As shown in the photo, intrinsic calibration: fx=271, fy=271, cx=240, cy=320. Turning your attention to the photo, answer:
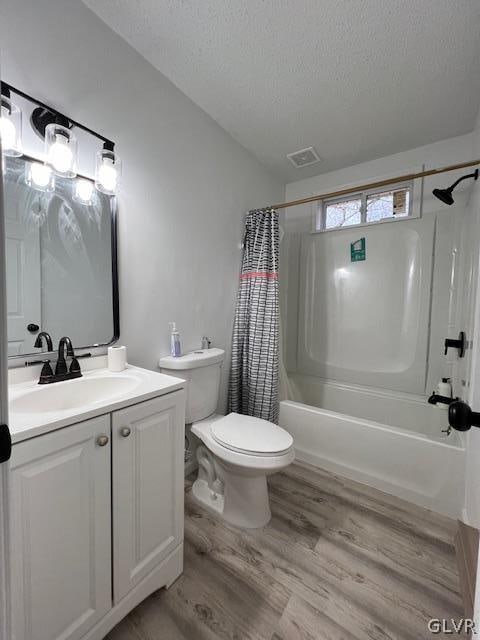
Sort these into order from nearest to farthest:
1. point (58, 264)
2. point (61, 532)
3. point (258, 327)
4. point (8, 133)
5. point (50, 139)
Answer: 1. point (61, 532)
2. point (8, 133)
3. point (50, 139)
4. point (58, 264)
5. point (258, 327)

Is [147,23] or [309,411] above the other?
[147,23]

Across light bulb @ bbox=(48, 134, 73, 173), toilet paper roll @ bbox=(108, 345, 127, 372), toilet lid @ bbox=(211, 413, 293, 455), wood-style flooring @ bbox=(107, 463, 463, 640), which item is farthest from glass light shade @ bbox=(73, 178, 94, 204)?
wood-style flooring @ bbox=(107, 463, 463, 640)

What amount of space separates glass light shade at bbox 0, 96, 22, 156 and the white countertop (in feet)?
2.74

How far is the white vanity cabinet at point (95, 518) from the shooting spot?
0.70 m

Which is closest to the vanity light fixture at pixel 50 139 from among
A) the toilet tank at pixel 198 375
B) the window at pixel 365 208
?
the toilet tank at pixel 198 375

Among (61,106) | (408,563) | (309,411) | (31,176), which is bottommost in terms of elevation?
(408,563)

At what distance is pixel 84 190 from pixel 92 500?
1202 mm

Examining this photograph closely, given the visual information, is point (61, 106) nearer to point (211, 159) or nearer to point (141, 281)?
point (141, 281)

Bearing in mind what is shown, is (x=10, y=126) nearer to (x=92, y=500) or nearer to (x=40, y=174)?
(x=40, y=174)

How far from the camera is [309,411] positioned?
6.46 feet

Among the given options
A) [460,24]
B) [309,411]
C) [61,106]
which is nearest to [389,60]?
[460,24]

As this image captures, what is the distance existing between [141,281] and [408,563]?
187 centimetres

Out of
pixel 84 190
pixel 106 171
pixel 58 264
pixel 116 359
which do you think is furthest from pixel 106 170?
pixel 116 359

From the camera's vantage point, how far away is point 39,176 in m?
1.05
